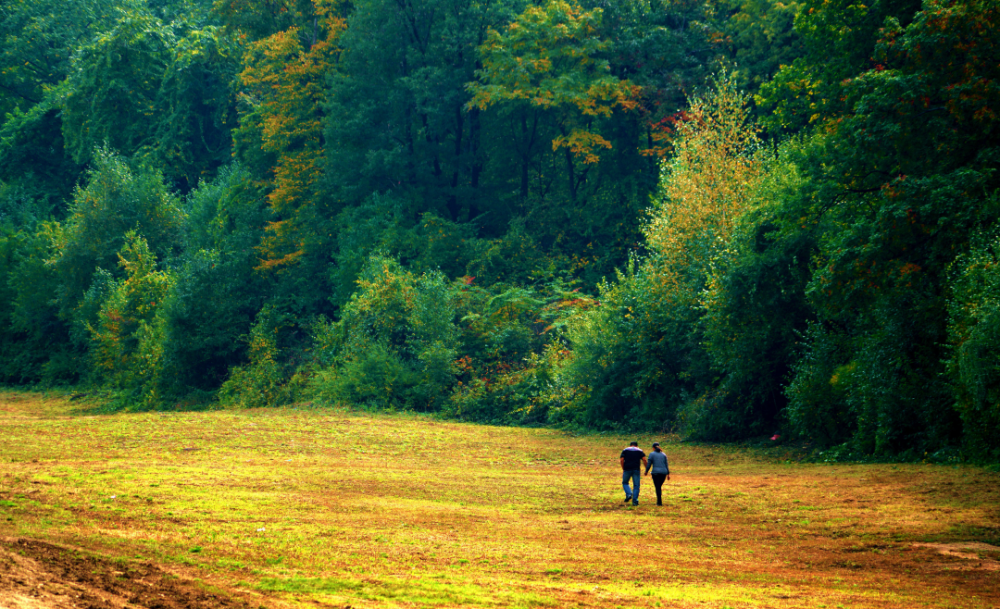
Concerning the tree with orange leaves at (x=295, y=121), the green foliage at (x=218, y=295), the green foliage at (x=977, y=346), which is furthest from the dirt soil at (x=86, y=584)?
the tree with orange leaves at (x=295, y=121)

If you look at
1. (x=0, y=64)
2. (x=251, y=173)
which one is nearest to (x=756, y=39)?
(x=251, y=173)

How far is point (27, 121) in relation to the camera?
223ft

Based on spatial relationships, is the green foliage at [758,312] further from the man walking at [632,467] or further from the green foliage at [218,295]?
the green foliage at [218,295]

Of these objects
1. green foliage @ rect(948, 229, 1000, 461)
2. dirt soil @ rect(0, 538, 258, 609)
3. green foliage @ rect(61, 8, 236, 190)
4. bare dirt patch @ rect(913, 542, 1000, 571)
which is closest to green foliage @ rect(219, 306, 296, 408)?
green foliage @ rect(61, 8, 236, 190)

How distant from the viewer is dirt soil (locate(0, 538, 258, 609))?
10211mm

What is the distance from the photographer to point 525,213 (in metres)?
53.7

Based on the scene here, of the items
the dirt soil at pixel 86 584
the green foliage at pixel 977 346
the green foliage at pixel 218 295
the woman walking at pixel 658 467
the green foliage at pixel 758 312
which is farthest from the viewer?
the green foliage at pixel 218 295

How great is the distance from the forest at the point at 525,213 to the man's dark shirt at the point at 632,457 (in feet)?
23.1

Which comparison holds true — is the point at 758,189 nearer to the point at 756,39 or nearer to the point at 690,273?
the point at 690,273

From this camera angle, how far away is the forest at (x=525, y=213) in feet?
75.2

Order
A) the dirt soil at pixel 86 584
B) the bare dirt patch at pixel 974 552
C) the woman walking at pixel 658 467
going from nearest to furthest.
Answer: the dirt soil at pixel 86 584, the bare dirt patch at pixel 974 552, the woman walking at pixel 658 467

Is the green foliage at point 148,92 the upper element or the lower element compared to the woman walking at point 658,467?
upper

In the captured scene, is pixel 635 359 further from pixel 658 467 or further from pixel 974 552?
pixel 974 552

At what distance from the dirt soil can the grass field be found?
36 cm
